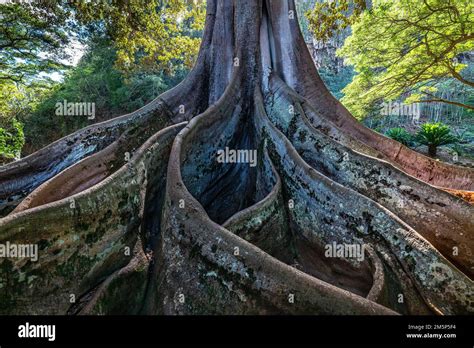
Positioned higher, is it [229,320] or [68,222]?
[68,222]

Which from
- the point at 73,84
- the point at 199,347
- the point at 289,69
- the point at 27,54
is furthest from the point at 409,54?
the point at 73,84

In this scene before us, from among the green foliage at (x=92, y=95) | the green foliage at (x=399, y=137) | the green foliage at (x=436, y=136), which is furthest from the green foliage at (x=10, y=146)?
the green foliage at (x=436, y=136)

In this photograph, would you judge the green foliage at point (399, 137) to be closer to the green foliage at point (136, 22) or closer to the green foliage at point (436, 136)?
the green foliage at point (436, 136)

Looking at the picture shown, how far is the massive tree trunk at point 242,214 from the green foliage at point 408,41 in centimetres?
346

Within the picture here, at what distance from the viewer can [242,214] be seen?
7.70 ft

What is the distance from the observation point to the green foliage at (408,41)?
6.02 meters

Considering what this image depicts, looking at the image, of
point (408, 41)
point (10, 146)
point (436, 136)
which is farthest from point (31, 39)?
point (436, 136)

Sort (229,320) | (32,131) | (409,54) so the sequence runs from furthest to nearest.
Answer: (32,131), (409,54), (229,320)

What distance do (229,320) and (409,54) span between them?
8.11m

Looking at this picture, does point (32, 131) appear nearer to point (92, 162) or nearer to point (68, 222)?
point (92, 162)

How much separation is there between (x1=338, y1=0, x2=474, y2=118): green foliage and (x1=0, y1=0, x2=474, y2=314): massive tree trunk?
346 cm

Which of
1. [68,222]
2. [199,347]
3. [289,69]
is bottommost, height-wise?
[199,347]

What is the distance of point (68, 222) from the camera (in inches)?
74.4

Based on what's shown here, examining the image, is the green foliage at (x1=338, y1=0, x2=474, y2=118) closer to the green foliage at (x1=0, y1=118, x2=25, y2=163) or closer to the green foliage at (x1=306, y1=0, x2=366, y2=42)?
the green foliage at (x1=306, y1=0, x2=366, y2=42)
